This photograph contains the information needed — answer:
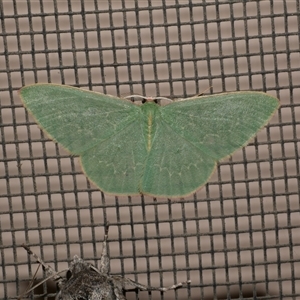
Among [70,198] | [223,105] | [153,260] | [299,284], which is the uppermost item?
[223,105]

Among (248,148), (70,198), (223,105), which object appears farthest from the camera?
(70,198)

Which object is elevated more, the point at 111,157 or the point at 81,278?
the point at 111,157

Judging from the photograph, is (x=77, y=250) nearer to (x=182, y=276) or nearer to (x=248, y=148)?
(x=182, y=276)

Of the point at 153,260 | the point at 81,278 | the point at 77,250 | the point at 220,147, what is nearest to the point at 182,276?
the point at 153,260

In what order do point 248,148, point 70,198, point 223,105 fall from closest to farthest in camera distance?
point 223,105 → point 248,148 → point 70,198

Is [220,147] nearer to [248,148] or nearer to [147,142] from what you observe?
[147,142]

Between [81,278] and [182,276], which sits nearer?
[81,278]
